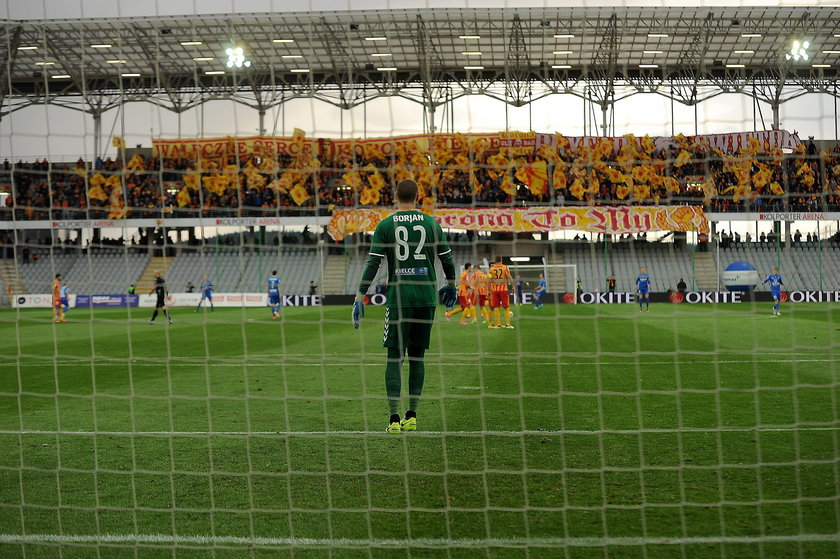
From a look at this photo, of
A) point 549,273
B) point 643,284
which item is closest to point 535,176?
point 643,284

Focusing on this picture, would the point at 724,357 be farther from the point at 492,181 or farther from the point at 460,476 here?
the point at 460,476

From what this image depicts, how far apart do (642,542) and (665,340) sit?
11358mm

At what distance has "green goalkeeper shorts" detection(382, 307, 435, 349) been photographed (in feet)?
19.5

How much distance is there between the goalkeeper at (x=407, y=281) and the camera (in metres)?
5.95

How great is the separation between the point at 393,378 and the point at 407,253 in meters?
0.99

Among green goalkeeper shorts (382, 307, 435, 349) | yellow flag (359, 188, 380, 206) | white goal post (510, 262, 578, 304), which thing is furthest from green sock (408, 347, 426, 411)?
white goal post (510, 262, 578, 304)

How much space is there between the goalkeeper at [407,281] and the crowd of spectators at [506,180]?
449 cm

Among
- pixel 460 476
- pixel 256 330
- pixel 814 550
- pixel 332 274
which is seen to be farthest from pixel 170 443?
pixel 332 274

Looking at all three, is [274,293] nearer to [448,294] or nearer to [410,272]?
[448,294]

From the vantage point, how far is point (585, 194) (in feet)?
40.7

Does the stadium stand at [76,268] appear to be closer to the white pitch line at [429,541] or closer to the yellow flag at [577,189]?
the yellow flag at [577,189]

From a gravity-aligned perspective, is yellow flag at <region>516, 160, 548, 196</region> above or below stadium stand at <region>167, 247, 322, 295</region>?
above

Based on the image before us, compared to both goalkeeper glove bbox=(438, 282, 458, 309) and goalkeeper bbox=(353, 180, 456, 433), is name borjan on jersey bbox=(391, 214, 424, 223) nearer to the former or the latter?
goalkeeper bbox=(353, 180, 456, 433)

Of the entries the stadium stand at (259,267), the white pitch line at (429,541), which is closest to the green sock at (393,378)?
the white pitch line at (429,541)
